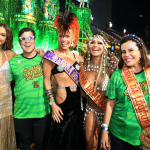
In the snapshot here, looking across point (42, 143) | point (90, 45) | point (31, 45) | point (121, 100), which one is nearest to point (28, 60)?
point (31, 45)

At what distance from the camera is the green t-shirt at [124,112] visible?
138cm

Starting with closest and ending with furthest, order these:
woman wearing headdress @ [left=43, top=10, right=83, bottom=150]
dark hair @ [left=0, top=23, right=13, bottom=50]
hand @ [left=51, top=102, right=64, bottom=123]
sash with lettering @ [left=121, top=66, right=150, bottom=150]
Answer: sash with lettering @ [left=121, top=66, right=150, bottom=150] → hand @ [left=51, top=102, right=64, bottom=123] → woman wearing headdress @ [left=43, top=10, right=83, bottom=150] → dark hair @ [left=0, top=23, right=13, bottom=50]

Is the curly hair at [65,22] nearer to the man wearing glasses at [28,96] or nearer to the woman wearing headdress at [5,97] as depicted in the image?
the man wearing glasses at [28,96]

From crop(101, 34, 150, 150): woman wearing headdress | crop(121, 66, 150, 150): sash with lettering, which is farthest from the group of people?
crop(121, 66, 150, 150): sash with lettering

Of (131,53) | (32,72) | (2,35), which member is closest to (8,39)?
(2,35)

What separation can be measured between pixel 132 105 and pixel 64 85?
104cm

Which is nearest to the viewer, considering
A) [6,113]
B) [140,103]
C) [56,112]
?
[140,103]

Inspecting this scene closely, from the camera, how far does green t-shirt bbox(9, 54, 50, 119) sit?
6.46 feet

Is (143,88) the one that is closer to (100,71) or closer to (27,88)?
(100,71)

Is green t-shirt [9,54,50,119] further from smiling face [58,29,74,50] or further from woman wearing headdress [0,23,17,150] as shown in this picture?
smiling face [58,29,74,50]

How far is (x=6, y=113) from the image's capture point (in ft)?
6.72

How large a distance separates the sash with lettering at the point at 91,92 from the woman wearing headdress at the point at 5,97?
3.73ft

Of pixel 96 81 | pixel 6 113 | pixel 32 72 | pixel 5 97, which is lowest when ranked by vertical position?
pixel 6 113

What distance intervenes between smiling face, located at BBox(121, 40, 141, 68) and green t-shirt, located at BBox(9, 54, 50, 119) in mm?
1245
